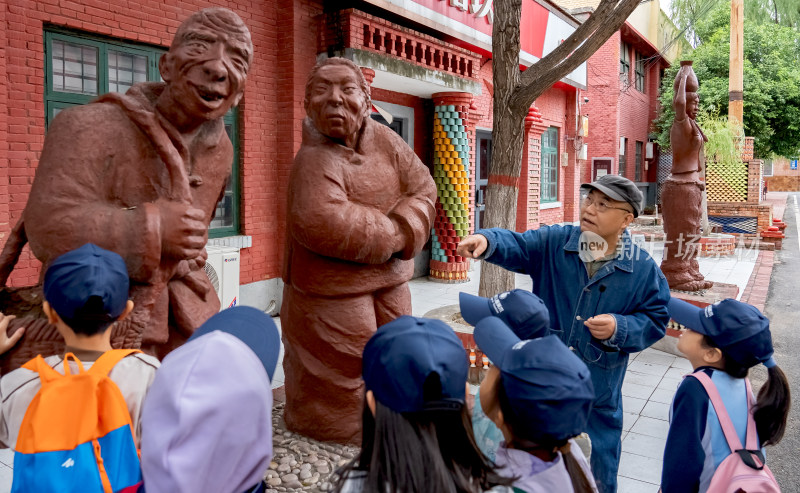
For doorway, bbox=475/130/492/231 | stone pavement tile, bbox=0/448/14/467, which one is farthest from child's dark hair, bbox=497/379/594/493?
doorway, bbox=475/130/492/231

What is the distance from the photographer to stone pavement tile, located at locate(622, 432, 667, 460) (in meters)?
3.91

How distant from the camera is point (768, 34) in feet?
70.0

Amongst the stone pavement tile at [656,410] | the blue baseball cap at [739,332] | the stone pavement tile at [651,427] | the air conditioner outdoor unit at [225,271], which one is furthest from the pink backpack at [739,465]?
the air conditioner outdoor unit at [225,271]

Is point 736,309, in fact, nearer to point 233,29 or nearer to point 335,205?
point 335,205

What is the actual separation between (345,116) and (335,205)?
1.46ft

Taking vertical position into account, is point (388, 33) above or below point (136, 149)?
above

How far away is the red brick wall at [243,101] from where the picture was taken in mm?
4680

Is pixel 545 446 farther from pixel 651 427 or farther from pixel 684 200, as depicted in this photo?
pixel 684 200

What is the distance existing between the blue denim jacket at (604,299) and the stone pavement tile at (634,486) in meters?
0.98

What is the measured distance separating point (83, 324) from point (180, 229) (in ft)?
2.00

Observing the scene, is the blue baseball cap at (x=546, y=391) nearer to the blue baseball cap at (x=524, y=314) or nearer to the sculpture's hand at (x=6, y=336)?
the blue baseball cap at (x=524, y=314)

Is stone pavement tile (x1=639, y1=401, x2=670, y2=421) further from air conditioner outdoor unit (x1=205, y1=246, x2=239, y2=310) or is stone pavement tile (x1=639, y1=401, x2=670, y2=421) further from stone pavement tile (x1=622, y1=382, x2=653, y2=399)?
air conditioner outdoor unit (x1=205, y1=246, x2=239, y2=310)

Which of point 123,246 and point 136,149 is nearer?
point 123,246

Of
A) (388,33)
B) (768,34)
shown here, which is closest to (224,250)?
(388,33)
